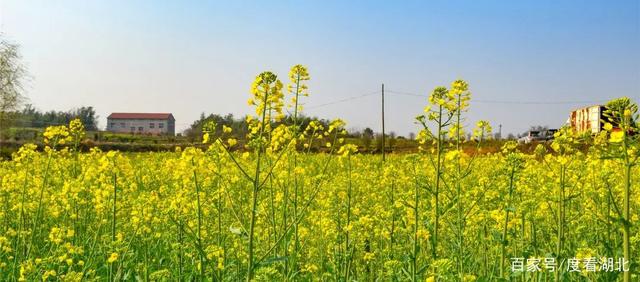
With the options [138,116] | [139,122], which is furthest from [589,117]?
[138,116]

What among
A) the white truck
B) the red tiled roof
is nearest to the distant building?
the red tiled roof

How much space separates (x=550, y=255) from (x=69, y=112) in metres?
103

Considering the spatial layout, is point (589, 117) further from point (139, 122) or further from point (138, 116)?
point (138, 116)

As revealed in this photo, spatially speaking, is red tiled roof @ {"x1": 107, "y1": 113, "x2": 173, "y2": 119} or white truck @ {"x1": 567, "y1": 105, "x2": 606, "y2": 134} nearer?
white truck @ {"x1": 567, "y1": 105, "x2": 606, "y2": 134}

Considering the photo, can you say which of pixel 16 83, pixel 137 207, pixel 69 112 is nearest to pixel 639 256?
pixel 137 207

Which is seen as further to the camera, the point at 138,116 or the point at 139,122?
the point at 138,116

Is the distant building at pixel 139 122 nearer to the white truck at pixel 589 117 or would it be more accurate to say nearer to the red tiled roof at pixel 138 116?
the red tiled roof at pixel 138 116

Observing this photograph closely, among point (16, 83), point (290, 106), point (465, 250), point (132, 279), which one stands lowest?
point (132, 279)

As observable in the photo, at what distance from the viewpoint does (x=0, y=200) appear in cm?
673

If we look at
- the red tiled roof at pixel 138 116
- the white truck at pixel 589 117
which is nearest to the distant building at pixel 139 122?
the red tiled roof at pixel 138 116

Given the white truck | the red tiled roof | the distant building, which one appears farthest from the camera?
the red tiled roof

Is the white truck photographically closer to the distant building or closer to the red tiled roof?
the distant building

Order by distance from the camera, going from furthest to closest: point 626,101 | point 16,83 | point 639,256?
point 16,83
point 639,256
point 626,101

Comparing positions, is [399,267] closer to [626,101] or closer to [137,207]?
[626,101]
